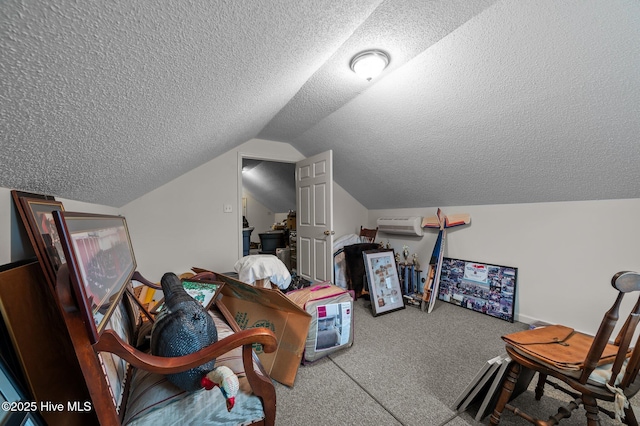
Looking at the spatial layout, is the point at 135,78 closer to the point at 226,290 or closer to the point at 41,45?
the point at 41,45

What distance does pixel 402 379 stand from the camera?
1764 mm

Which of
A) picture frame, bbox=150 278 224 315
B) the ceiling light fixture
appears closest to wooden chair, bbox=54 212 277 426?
picture frame, bbox=150 278 224 315

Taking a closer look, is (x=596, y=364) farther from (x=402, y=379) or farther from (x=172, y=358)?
(x=172, y=358)

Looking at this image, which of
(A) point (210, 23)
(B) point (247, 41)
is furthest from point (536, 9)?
(A) point (210, 23)

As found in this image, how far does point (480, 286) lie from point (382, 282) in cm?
114

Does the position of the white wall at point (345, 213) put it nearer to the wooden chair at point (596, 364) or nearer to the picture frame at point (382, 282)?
the picture frame at point (382, 282)

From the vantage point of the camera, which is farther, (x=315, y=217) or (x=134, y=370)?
(x=315, y=217)

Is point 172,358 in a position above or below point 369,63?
below

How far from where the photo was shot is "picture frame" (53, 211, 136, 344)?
23.1 inches

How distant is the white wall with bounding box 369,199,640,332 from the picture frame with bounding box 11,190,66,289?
3.57 m

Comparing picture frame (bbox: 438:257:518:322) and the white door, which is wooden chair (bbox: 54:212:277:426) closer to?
the white door

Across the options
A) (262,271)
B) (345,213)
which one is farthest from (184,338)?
(345,213)

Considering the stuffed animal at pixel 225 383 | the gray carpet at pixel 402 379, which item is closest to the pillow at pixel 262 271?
the gray carpet at pixel 402 379

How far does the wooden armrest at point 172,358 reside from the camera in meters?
0.70
